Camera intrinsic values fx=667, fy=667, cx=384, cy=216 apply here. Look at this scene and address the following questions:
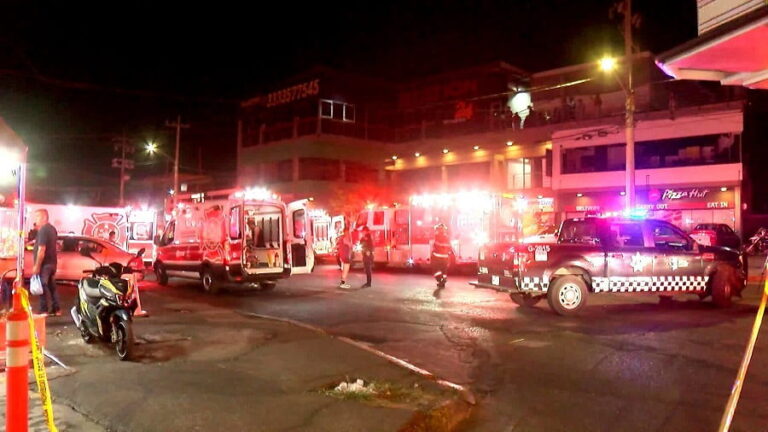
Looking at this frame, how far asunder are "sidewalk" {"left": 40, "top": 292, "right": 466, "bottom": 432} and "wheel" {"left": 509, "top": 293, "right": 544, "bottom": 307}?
4875mm

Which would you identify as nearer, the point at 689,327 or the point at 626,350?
the point at 626,350

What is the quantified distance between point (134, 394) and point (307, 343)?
2916mm

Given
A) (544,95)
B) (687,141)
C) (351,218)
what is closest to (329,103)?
(544,95)

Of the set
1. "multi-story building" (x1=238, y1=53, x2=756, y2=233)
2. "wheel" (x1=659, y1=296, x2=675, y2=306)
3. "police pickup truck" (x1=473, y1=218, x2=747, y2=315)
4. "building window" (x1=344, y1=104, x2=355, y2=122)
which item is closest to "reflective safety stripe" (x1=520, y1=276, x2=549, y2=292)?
"police pickup truck" (x1=473, y1=218, x2=747, y2=315)

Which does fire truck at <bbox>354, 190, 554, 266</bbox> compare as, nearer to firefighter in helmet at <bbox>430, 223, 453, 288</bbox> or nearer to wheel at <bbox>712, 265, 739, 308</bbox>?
firefighter in helmet at <bbox>430, 223, 453, 288</bbox>

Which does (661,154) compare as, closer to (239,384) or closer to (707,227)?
(707,227)

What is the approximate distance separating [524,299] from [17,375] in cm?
1023

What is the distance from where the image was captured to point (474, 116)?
38.8m

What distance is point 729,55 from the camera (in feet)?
16.0

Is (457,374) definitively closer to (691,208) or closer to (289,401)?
(289,401)

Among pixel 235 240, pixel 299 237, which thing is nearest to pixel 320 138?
pixel 299 237

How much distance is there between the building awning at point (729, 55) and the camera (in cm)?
425

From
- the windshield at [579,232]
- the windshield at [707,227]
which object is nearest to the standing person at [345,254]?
the windshield at [579,232]

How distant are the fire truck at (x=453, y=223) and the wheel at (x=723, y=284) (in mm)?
6495
